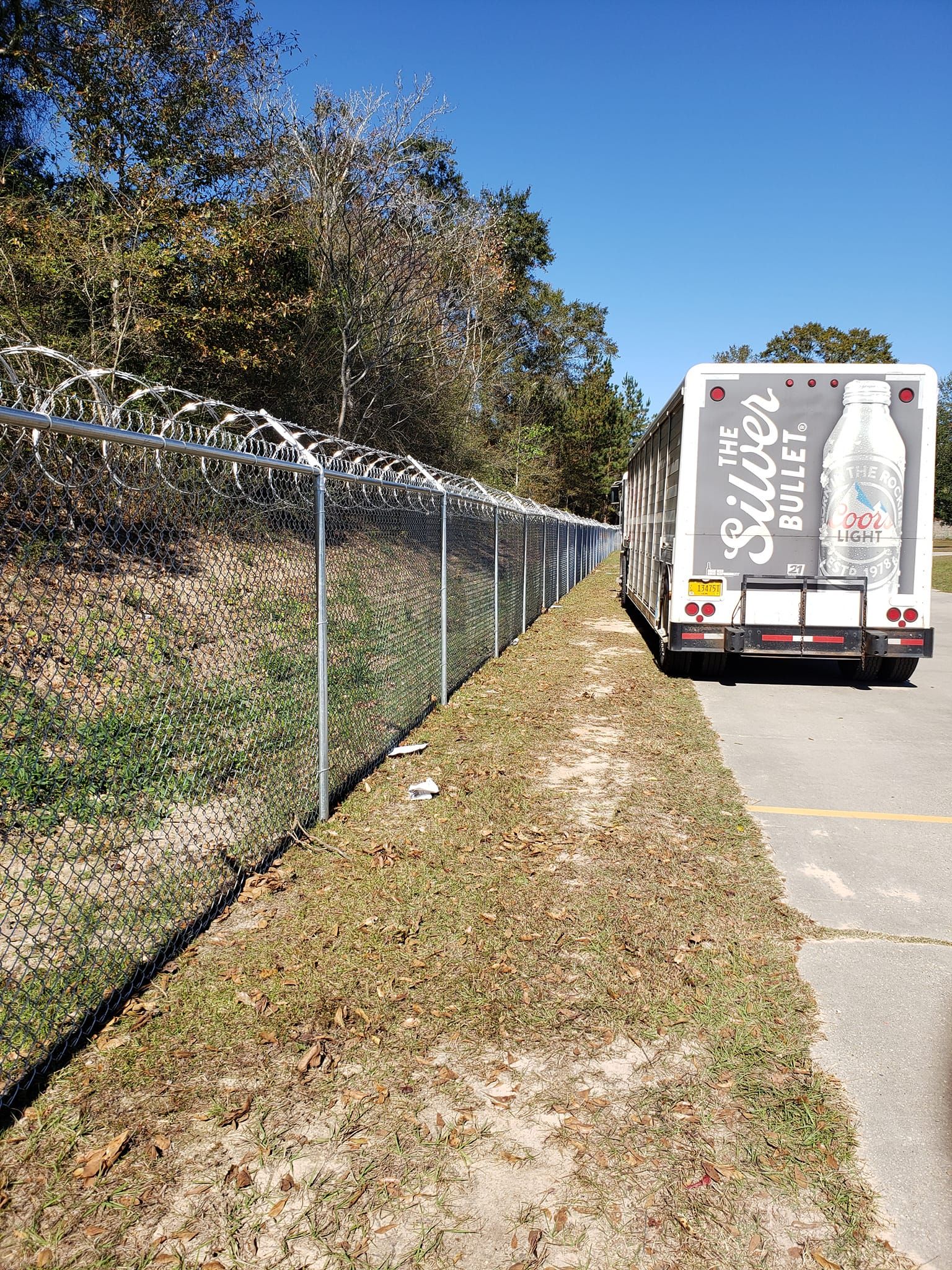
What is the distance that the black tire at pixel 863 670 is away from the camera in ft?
31.8

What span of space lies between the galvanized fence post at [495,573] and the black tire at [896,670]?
185 inches

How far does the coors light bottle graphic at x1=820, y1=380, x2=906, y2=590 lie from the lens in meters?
8.70

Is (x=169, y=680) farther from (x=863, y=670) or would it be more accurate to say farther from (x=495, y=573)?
(x=863, y=670)

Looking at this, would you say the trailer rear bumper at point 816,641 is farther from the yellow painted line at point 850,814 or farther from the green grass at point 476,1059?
the green grass at point 476,1059

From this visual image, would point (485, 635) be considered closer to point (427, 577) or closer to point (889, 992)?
point (427, 577)

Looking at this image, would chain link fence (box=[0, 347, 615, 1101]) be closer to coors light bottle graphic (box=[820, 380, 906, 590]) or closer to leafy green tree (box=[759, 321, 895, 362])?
coors light bottle graphic (box=[820, 380, 906, 590])

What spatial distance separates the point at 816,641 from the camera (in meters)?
9.14

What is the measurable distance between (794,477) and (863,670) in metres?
2.61

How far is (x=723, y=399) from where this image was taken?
8945mm

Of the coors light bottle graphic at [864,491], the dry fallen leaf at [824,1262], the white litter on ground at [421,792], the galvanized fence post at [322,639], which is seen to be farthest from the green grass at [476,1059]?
the coors light bottle graphic at [864,491]

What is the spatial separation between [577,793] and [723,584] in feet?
14.0

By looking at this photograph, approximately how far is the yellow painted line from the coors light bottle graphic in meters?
4.04

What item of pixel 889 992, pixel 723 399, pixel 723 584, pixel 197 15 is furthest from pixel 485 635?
pixel 197 15

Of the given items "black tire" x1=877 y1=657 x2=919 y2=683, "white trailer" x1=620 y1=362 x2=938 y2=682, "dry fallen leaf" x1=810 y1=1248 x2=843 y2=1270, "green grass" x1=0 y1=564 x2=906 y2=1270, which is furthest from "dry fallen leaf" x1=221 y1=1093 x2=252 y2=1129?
"black tire" x1=877 y1=657 x2=919 y2=683
